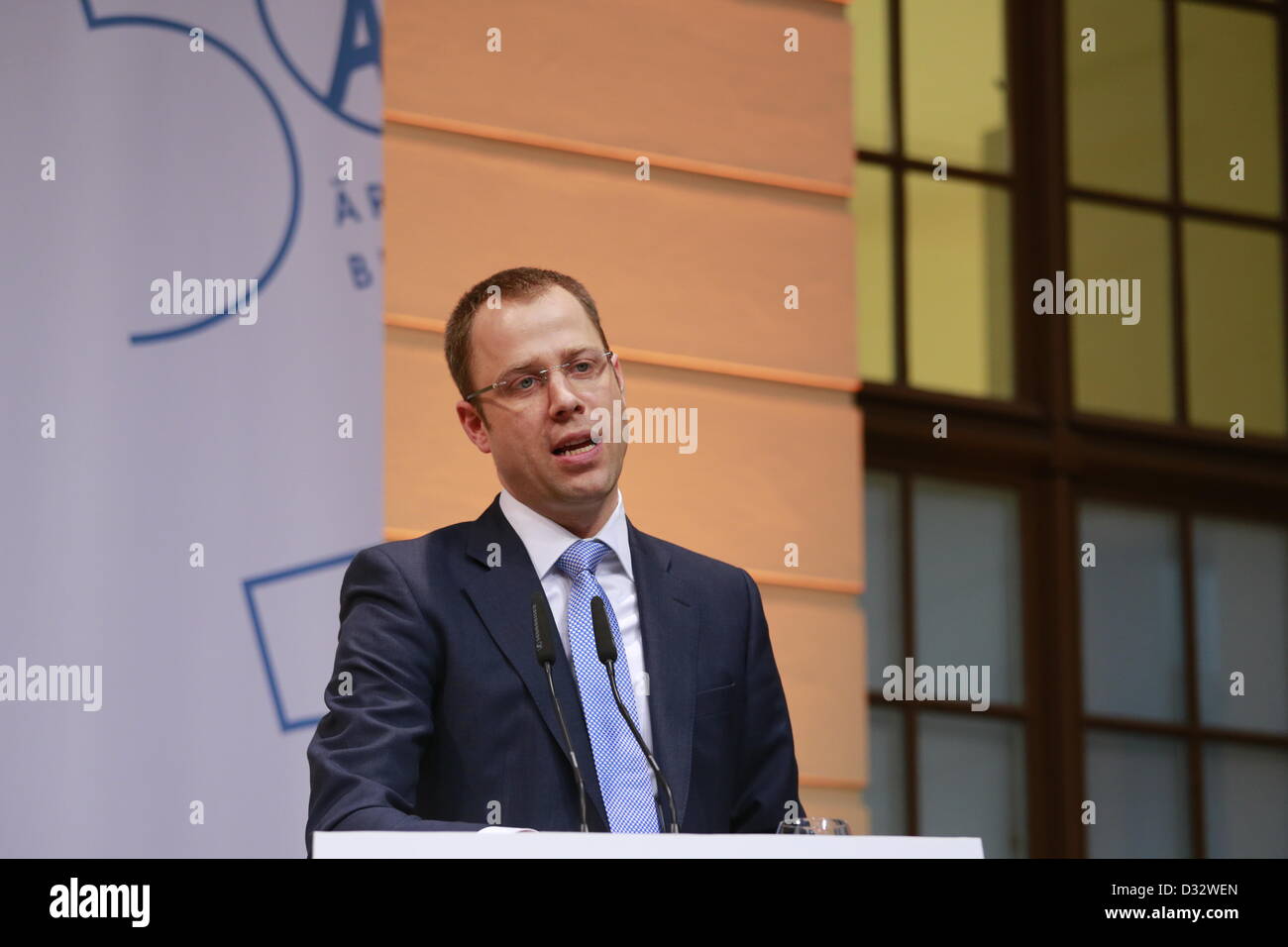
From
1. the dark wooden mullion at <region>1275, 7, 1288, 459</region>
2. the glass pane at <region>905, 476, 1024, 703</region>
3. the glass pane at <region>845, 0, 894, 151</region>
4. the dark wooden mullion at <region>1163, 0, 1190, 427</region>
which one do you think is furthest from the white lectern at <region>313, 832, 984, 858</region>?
the dark wooden mullion at <region>1275, 7, 1288, 459</region>

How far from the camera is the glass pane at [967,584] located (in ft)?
14.9

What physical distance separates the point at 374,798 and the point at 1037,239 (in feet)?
10.4

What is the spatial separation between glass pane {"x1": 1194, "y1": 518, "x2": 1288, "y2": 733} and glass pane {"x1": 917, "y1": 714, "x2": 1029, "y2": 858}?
0.58 m

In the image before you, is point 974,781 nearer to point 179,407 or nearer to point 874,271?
point 874,271

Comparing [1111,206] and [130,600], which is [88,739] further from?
[1111,206]

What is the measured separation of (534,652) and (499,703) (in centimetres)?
8

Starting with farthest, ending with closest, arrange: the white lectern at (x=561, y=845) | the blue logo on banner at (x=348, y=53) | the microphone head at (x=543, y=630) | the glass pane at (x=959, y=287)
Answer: the glass pane at (x=959, y=287)
the blue logo on banner at (x=348, y=53)
the microphone head at (x=543, y=630)
the white lectern at (x=561, y=845)

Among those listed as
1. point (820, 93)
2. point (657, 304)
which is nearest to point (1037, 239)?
point (820, 93)

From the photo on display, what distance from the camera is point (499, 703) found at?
2.33 metres

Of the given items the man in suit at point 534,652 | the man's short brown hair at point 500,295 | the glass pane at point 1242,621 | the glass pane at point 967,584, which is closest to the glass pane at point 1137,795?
the glass pane at point 1242,621

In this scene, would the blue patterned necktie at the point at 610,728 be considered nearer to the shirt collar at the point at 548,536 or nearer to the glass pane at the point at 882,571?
the shirt collar at the point at 548,536

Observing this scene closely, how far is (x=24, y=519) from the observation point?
318cm

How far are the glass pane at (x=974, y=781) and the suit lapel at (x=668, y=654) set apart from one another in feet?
6.59

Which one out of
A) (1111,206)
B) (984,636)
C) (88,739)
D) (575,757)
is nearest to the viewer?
(575,757)
